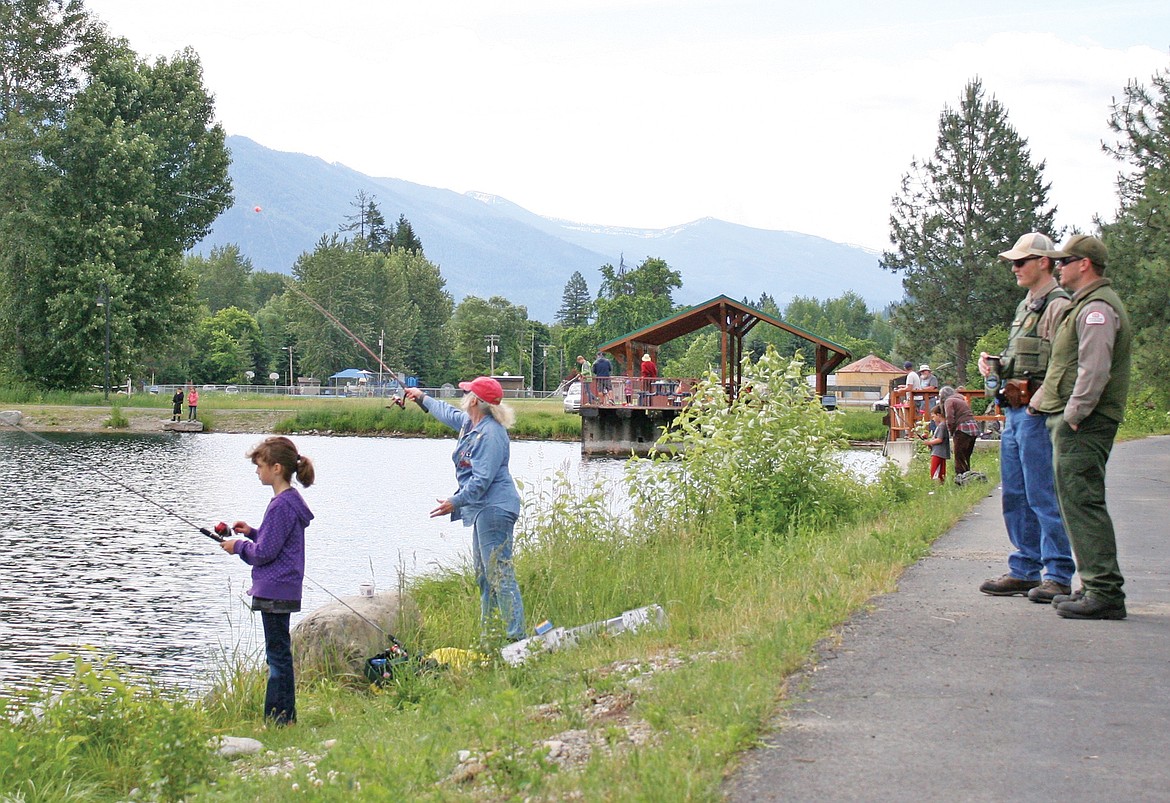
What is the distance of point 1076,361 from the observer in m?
7.27

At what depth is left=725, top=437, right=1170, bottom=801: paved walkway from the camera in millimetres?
4352

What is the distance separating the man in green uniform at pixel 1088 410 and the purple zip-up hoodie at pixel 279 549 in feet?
14.0

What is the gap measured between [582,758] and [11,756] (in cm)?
349

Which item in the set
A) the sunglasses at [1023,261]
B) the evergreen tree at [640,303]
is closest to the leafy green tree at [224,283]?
the evergreen tree at [640,303]

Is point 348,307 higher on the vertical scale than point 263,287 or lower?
lower

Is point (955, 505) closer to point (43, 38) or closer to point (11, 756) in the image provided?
point (11, 756)

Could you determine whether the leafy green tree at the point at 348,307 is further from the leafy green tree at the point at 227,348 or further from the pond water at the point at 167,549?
the pond water at the point at 167,549

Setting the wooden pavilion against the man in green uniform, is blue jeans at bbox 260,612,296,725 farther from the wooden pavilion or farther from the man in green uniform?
the wooden pavilion

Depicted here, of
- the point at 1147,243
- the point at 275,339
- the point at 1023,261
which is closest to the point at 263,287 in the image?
the point at 275,339

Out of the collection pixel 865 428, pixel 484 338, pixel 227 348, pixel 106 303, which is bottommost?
pixel 865 428

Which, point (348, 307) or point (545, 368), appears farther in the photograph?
point (545, 368)

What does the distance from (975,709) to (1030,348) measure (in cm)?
306

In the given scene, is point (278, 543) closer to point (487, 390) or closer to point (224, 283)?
point (487, 390)

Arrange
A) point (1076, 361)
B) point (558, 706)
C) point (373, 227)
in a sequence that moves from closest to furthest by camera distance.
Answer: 1. point (558, 706)
2. point (1076, 361)
3. point (373, 227)
